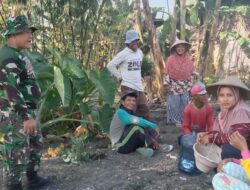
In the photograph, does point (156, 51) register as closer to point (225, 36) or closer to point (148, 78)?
point (148, 78)

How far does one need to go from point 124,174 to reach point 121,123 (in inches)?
32.5

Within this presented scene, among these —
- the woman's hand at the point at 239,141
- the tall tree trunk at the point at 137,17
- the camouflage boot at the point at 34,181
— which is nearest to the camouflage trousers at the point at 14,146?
Result: the camouflage boot at the point at 34,181

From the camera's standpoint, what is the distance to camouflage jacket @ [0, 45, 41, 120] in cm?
309

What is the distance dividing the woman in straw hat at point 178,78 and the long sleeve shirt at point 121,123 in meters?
1.54

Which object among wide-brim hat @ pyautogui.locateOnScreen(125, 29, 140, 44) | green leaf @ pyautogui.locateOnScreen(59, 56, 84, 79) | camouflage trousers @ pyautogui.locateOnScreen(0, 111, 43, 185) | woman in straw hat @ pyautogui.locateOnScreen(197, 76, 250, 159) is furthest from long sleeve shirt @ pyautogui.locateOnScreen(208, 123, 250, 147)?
wide-brim hat @ pyautogui.locateOnScreen(125, 29, 140, 44)

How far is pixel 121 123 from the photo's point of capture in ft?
14.7

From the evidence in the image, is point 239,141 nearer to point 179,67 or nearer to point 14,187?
point 14,187

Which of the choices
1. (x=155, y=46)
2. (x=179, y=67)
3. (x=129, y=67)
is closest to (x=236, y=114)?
(x=129, y=67)

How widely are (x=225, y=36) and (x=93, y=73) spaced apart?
526 cm

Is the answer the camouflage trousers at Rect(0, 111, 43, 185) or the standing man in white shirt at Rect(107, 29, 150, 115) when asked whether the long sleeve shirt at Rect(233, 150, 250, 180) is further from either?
the standing man in white shirt at Rect(107, 29, 150, 115)

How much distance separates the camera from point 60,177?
3727 millimetres

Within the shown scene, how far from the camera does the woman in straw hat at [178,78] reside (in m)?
5.81

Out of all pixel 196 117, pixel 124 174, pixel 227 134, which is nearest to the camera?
pixel 227 134

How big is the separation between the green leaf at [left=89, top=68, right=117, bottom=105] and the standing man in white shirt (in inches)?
13.8
